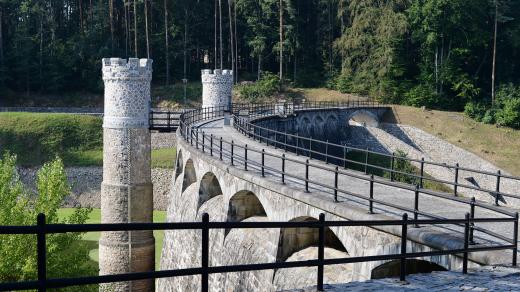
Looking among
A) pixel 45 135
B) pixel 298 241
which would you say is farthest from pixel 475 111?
pixel 298 241

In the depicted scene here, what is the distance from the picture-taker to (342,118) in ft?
171

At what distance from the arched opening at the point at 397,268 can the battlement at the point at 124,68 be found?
60.5 ft

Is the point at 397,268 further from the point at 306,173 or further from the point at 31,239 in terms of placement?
the point at 31,239

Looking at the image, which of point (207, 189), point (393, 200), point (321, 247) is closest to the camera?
point (321, 247)

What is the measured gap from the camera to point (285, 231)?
1494 centimetres

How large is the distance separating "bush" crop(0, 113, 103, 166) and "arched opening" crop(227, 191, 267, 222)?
26742 mm

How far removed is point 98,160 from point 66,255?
21.0 meters

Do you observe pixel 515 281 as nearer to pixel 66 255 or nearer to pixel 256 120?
pixel 66 255

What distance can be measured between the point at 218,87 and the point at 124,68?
13519mm

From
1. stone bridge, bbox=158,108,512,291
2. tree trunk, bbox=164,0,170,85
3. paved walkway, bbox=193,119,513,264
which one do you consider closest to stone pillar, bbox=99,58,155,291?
stone bridge, bbox=158,108,512,291

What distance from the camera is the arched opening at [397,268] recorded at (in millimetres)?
10516

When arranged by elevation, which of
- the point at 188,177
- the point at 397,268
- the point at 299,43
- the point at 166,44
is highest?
the point at 299,43

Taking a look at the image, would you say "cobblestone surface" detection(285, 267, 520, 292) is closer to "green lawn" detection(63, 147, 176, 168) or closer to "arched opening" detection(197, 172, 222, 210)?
"arched opening" detection(197, 172, 222, 210)

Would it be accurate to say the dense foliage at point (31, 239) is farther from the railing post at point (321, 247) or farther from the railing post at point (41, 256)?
the railing post at point (41, 256)
